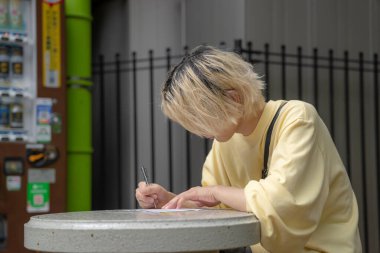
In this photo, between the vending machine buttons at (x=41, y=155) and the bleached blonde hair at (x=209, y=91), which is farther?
the vending machine buttons at (x=41, y=155)

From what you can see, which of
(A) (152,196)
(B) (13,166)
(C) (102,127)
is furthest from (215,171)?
(C) (102,127)

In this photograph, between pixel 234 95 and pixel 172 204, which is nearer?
pixel 234 95

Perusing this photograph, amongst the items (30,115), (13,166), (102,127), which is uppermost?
(30,115)

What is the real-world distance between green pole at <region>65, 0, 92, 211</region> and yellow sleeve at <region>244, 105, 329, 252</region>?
3.57 m

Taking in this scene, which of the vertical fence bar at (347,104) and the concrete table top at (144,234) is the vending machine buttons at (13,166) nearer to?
the vertical fence bar at (347,104)

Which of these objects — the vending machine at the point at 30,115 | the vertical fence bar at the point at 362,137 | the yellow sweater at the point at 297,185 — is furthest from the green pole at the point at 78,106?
the yellow sweater at the point at 297,185

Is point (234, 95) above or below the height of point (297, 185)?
above

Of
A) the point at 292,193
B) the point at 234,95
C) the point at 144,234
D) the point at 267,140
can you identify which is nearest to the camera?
the point at 144,234

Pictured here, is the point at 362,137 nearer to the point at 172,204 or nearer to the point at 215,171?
the point at 215,171

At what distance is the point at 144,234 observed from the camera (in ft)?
5.52

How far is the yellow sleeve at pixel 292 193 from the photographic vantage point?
191 cm

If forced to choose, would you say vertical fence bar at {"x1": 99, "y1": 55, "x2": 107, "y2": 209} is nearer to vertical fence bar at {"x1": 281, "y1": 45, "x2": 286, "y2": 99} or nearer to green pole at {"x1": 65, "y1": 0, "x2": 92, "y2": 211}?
green pole at {"x1": 65, "y1": 0, "x2": 92, "y2": 211}

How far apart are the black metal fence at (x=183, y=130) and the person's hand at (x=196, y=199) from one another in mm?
3214

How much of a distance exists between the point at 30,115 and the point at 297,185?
11.4ft
